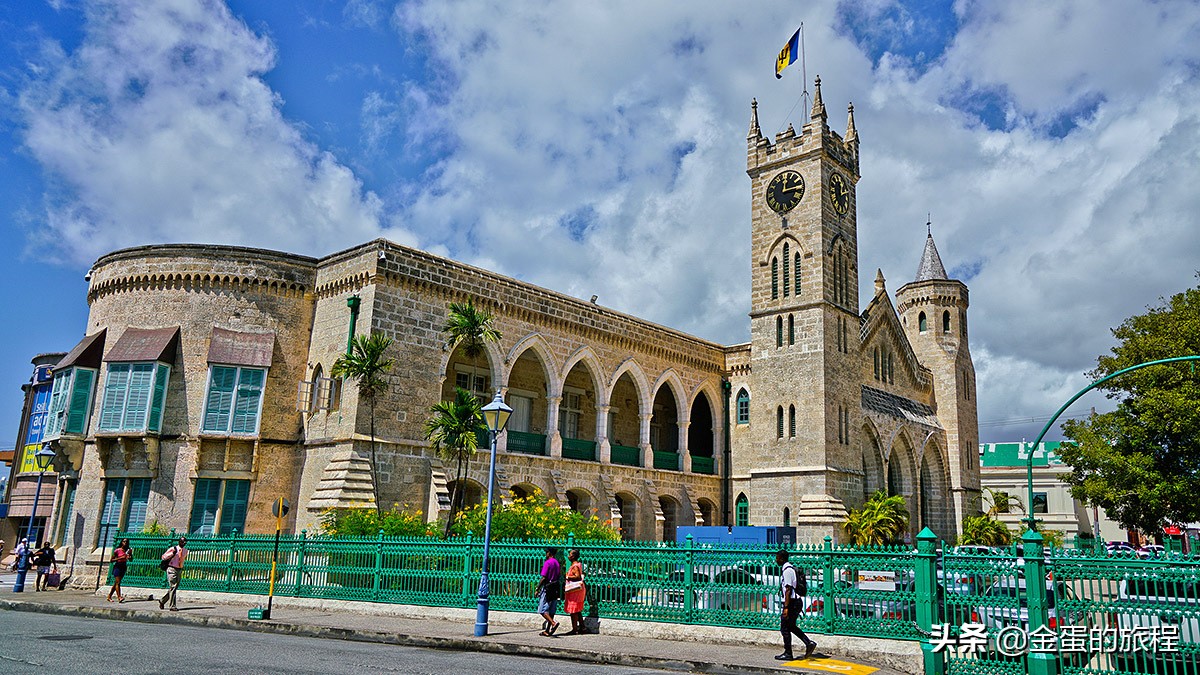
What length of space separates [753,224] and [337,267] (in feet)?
52.0

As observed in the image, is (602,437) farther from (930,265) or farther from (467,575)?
(930,265)

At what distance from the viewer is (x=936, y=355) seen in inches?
1619

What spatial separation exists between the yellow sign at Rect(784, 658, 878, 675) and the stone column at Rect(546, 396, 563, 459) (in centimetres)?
1596

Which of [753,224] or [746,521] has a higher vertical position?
[753,224]

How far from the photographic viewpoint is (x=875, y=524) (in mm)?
28375

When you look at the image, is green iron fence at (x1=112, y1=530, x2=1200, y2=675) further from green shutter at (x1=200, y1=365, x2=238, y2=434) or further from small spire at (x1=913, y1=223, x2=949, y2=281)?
small spire at (x1=913, y1=223, x2=949, y2=281)

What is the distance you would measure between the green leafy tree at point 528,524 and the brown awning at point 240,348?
716 centimetres

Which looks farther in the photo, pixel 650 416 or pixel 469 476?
pixel 650 416

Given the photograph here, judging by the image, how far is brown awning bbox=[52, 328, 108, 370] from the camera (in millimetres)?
23750

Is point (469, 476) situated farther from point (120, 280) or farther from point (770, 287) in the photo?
point (770, 287)

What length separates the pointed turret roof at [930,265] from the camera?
1671 inches

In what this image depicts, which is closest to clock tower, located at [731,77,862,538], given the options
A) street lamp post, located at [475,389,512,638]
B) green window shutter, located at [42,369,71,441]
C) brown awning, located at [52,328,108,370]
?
street lamp post, located at [475,389,512,638]

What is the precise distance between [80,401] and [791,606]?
20882 millimetres

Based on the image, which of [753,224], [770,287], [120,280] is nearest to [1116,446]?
[770,287]
